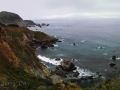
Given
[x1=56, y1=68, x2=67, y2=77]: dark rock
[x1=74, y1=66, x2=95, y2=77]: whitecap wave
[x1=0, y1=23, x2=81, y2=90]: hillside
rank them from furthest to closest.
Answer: [x1=74, y1=66, x2=95, y2=77]: whitecap wave, [x1=56, y1=68, x2=67, y2=77]: dark rock, [x1=0, y1=23, x2=81, y2=90]: hillside

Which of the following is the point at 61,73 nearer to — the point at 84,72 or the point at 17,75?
the point at 84,72

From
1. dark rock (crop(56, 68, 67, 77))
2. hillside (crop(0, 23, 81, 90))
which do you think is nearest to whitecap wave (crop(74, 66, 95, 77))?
dark rock (crop(56, 68, 67, 77))

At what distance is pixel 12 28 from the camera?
126 metres

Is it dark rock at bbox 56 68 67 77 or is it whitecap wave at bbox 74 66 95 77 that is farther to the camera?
whitecap wave at bbox 74 66 95 77

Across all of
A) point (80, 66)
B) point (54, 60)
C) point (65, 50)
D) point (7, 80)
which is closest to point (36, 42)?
point (65, 50)

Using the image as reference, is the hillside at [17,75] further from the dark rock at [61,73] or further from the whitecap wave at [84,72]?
the whitecap wave at [84,72]

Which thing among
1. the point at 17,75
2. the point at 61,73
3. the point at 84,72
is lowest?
the point at 84,72

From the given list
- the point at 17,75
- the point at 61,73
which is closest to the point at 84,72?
the point at 61,73

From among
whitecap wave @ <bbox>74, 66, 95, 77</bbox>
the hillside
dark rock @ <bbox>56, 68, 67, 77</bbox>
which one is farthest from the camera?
whitecap wave @ <bbox>74, 66, 95, 77</bbox>

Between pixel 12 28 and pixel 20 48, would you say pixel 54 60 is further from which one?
pixel 12 28

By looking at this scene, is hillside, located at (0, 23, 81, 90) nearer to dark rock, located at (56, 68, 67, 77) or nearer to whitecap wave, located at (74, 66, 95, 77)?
dark rock, located at (56, 68, 67, 77)

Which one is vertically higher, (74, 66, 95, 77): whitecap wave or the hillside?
the hillside

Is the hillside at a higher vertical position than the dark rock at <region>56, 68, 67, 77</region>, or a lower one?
higher

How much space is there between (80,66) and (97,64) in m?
8.13
